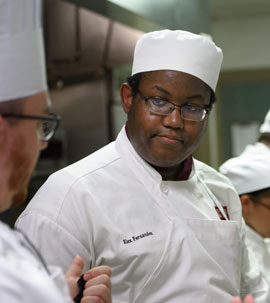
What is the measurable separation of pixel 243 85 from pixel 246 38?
1.47 meters

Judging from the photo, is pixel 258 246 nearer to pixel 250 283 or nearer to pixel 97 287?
pixel 250 283

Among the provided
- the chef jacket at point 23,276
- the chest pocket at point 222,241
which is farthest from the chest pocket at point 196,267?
the chef jacket at point 23,276

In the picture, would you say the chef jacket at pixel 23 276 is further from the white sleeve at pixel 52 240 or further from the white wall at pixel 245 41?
the white wall at pixel 245 41

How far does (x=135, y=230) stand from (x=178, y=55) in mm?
493

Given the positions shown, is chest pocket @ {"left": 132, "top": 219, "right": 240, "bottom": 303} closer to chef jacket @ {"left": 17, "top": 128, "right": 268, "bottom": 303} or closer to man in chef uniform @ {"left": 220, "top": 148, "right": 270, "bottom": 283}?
chef jacket @ {"left": 17, "top": 128, "right": 268, "bottom": 303}

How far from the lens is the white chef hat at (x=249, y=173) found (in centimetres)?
199

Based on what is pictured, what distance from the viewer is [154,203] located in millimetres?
1396

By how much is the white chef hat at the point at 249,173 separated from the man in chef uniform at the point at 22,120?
1.25 meters

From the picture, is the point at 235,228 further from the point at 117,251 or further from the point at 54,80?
the point at 54,80

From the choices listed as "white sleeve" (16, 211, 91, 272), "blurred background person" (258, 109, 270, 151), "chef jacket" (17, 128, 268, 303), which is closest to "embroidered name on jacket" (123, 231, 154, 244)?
"chef jacket" (17, 128, 268, 303)

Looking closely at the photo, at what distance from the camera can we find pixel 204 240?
1418 mm

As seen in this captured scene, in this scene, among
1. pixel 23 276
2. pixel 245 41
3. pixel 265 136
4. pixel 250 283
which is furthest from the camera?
pixel 245 41

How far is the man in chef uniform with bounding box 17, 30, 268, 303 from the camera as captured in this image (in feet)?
4.18

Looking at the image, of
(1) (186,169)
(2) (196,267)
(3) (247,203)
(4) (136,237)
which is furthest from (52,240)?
(3) (247,203)
